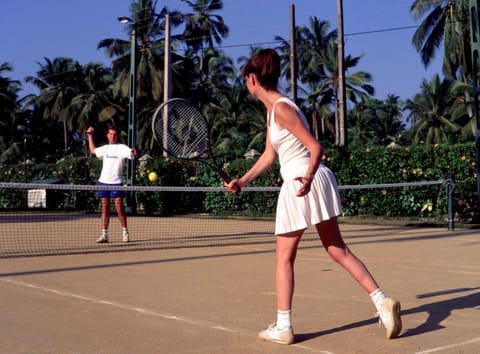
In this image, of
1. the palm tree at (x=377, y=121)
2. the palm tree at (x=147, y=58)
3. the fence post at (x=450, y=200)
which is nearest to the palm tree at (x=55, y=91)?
the palm tree at (x=147, y=58)

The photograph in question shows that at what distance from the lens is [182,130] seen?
6719mm

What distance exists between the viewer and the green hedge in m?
16.3

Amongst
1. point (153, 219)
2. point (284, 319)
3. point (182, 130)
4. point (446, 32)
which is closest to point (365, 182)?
point (153, 219)

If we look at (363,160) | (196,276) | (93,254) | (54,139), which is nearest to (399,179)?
(363,160)

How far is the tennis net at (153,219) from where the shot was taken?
10797 mm

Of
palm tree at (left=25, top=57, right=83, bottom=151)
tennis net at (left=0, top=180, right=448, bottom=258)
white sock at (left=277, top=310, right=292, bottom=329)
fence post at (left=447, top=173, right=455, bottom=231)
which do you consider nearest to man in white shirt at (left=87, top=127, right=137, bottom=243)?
tennis net at (left=0, top=180, right=448, bottom=258)

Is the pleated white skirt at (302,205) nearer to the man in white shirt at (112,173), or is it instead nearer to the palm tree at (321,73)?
the man in white shirt at (112,173)

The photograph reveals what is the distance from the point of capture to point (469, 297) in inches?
235

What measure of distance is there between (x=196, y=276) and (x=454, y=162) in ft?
35.3

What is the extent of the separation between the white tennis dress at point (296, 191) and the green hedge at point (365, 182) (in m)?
12.3

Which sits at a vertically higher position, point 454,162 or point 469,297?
point 454,162

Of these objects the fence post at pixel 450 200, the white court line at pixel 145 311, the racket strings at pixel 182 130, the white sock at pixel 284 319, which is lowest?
the white court line at pixel 145 311

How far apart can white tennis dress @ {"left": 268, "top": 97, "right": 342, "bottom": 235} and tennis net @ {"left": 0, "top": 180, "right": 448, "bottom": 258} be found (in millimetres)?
5921

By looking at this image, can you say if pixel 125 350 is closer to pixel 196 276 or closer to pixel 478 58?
pixel 196 276
